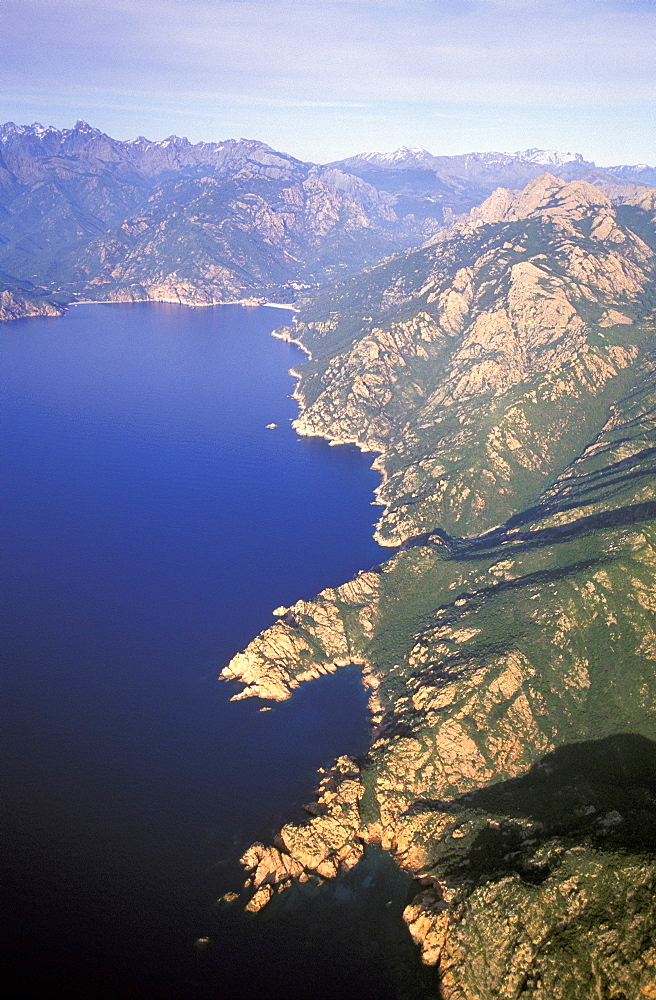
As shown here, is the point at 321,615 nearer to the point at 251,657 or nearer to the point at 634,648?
the point at 251,657

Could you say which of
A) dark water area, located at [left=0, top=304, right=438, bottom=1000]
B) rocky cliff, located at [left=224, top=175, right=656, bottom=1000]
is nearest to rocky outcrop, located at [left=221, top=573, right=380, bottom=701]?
rocky cliff, located at [left=224, top=175, right=656, bottom=1000]

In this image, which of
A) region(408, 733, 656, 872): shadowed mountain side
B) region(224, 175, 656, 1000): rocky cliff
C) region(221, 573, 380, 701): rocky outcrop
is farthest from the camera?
region(221, 573, 380, 701): rocky outcrop

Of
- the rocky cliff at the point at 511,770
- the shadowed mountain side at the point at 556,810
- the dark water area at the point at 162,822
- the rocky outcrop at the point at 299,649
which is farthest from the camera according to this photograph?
the rocky outcrop at the point at 299,649

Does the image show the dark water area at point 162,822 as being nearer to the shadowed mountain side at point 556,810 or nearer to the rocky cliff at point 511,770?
the rocky cliff at point 511,770

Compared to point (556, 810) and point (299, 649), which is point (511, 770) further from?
point (299, 649)

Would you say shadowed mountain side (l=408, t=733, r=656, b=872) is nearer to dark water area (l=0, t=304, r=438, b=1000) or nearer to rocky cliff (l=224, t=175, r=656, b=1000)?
rocky cliff (l=224, t=175, r=656, b=1000)

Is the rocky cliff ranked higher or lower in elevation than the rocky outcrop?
lower

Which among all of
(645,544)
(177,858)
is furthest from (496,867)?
(645,544)

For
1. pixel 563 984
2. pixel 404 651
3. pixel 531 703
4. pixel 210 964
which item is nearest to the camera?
pixel 563 984

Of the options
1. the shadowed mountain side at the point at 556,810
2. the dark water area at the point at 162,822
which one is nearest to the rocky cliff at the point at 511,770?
the shadowed mountain side at the point at 556,810

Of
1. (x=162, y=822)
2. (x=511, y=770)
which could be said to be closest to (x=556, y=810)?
(x=511, y=770)

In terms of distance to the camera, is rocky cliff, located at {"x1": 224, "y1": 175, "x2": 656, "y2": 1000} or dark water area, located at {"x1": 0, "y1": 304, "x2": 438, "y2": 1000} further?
dark water area, located at {"x1": 0, "y1": 304, "x2": 438, "y2": 1000}
